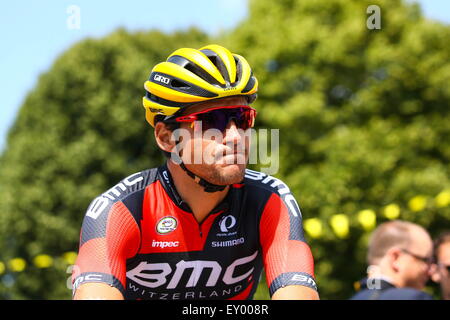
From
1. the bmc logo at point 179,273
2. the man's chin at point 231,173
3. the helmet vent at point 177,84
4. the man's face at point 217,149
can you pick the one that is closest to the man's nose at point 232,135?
the man's face at point 217,149

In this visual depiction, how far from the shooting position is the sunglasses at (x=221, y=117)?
4238mm

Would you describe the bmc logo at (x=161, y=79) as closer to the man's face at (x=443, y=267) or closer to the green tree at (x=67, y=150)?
the man's face at (x=443, y=267)

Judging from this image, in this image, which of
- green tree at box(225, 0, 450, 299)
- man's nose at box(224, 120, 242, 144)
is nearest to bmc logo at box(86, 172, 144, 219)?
man's nose at box(224, 120, 242, 144)

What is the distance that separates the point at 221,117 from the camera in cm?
423

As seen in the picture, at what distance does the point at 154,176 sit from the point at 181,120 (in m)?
0.58

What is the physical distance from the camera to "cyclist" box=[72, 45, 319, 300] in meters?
4.07

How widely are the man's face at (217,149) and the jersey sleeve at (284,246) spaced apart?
46 cm

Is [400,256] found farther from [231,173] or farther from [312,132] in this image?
[312,132]

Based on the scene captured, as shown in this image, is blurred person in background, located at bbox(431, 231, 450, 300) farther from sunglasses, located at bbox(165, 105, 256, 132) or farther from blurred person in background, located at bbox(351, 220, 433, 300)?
sunglasses, located at bbox(165, 105, 256, 132)

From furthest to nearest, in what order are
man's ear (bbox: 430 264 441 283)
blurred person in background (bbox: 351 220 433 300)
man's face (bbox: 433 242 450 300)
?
1. man's ear (bbox: 430 264 441 283)
2. man's face (bbox: 433 242 450 300)
3. blurred person in background (bbox: 351 220 433 300)

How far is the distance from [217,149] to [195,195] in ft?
1.82

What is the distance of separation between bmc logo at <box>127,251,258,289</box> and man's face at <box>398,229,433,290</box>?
2.49 metres

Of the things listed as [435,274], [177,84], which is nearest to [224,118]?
[177,84]
